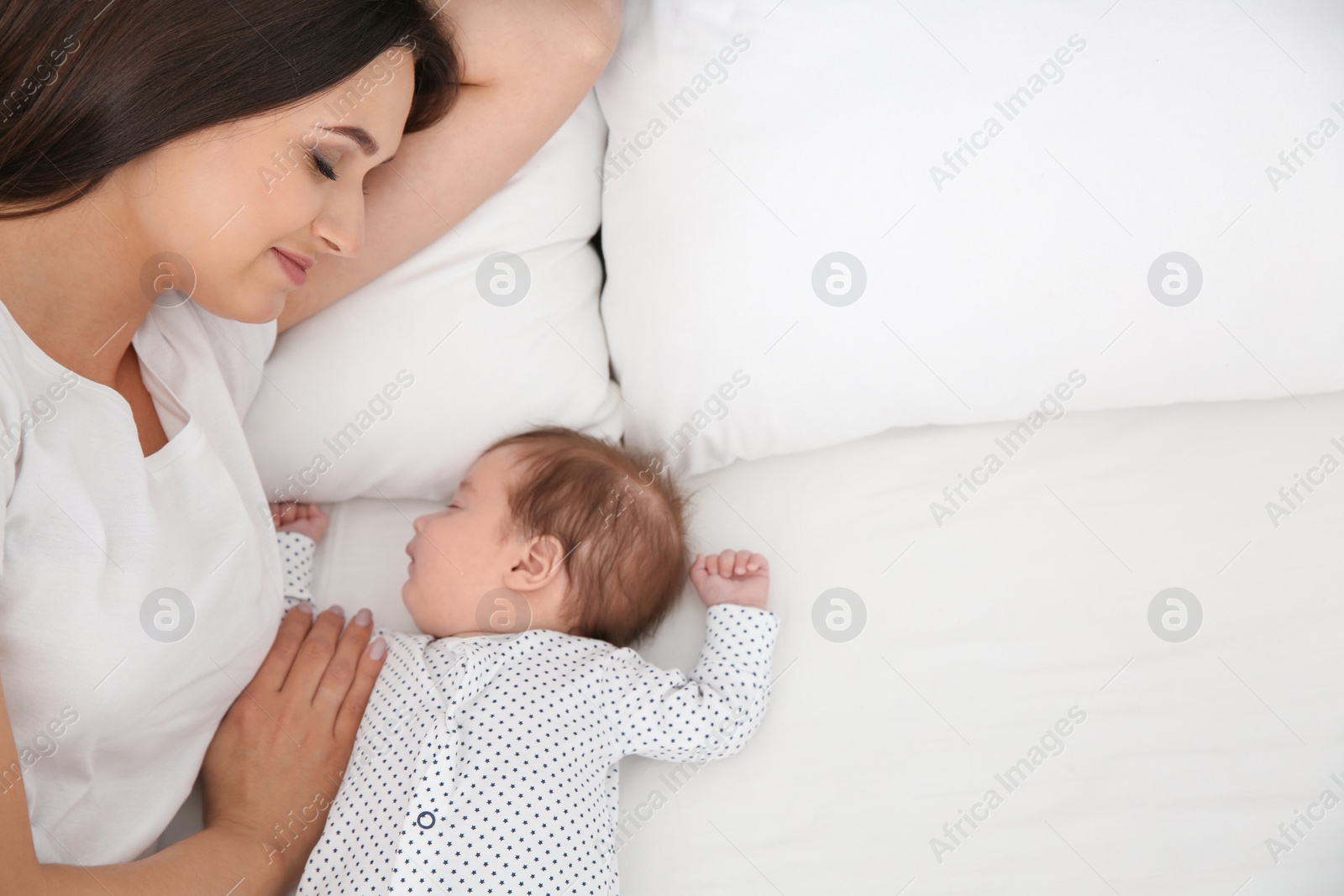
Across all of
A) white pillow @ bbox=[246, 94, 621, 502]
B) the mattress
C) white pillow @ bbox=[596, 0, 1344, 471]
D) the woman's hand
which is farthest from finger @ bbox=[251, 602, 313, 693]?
white pillow @ bbox=[596, 0, 1344, 471]

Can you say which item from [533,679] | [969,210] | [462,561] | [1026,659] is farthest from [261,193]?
[1026,659]

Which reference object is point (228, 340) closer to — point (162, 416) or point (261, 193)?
point (162, 416)

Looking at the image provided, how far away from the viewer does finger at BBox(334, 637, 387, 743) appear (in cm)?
121

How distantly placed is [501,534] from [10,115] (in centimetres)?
69

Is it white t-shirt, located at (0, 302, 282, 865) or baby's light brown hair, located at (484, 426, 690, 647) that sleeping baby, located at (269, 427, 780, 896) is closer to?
baby's light brown hair, located at (484, 426, 690, 647)

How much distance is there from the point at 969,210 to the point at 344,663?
1.02 m

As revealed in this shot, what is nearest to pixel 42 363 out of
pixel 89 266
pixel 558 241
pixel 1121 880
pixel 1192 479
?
pixel 89 266

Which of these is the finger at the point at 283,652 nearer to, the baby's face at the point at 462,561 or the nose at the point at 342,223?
the baby's face at the point at 462,561

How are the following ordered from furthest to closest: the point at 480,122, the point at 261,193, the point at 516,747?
the point at 480,122 → the point at 516,747 → the point at 261,193

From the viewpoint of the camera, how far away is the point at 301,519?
142 centimetres

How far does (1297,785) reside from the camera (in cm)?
115

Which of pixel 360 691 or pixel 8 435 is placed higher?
pixel 8 435

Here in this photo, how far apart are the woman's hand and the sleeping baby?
0.04 m

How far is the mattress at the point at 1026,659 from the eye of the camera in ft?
3.72
